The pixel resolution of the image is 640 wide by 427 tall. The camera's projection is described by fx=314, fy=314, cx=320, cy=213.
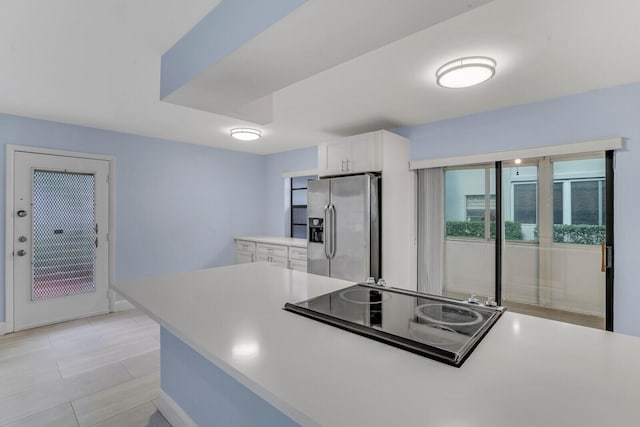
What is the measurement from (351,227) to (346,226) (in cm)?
7

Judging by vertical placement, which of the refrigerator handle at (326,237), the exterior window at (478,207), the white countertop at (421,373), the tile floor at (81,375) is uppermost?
the exterior window at (478,207)

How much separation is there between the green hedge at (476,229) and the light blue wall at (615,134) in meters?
0.79

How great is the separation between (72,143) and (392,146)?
3.77 m

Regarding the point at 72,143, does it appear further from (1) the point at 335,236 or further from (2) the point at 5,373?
(1) the point at 335,236

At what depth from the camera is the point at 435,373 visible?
85 cm

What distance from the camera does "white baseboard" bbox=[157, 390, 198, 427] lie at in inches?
73.5

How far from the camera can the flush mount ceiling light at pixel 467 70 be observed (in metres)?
2.11

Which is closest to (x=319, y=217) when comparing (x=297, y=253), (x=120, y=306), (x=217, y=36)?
(x=297, y=253)

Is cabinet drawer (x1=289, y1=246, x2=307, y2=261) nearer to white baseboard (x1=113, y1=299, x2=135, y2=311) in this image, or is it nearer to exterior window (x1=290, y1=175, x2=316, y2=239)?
exterior window (x1=290, y1=175, x2=316, y2=239)

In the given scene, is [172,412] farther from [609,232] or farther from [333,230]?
[609,232]

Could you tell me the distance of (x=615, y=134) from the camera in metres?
2.63

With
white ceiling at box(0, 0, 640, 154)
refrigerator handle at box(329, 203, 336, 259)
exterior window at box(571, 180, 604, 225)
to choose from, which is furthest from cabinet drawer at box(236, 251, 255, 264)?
exterior window at box(571, 180, 604, 225)

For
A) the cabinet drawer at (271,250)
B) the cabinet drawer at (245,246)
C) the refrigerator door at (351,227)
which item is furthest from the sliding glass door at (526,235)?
the cabinet drawer at (245,246)

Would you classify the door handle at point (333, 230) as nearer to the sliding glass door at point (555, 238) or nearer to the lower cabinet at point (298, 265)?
the lower cabinet at point (298, 265)
